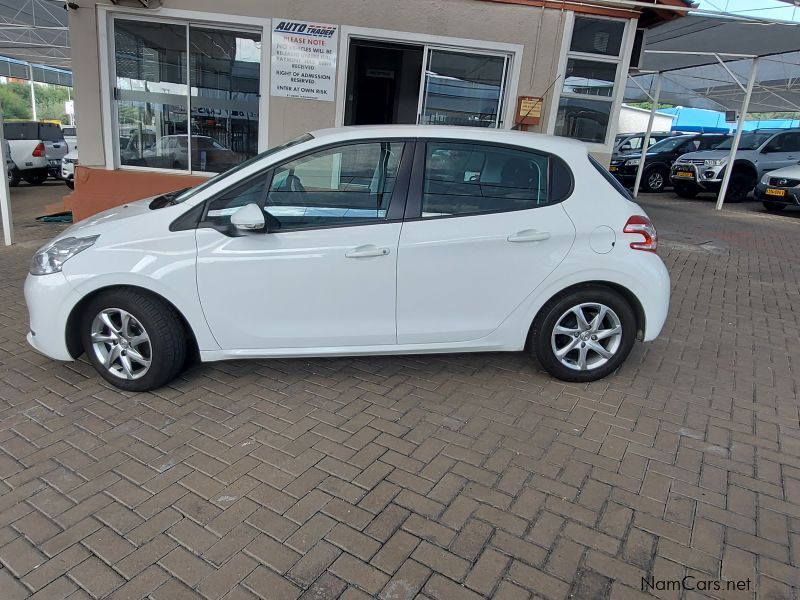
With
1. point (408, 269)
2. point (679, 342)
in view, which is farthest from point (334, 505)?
point (679, 342)

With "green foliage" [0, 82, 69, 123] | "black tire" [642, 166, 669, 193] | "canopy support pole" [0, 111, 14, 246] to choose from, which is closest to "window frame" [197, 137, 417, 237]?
"canopy support pole" [0, 111, 14, 246]

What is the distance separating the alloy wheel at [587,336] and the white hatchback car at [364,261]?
0.01 m

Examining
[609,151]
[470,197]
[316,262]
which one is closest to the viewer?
[316,262]

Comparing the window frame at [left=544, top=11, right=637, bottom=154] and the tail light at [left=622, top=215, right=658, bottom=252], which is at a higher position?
the window frame at [left=544, top=11, right=637, bottom=154]

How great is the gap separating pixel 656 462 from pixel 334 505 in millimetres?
1772

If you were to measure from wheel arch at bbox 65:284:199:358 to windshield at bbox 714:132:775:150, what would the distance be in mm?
16821

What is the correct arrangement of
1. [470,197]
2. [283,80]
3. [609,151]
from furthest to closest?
[609,151], [283,80], [470,197]

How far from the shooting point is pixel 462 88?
7.93m

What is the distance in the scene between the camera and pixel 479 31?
7480 millimetres

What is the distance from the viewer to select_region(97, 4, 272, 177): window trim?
284 inches

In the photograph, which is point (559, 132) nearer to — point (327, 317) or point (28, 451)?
point (327, 317)

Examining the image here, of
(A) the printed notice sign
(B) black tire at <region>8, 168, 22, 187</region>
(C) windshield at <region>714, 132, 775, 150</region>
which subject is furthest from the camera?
(C) windshield at <region>714, 132, 775, 150</region>

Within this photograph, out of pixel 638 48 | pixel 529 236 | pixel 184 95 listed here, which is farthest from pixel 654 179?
pixel 529 236

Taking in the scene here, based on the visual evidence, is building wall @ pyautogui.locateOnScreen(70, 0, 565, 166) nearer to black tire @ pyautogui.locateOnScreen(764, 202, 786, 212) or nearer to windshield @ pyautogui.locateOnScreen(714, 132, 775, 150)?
black tire @ pyautogui.locateOnScreen(764, 202, 786, 212)
